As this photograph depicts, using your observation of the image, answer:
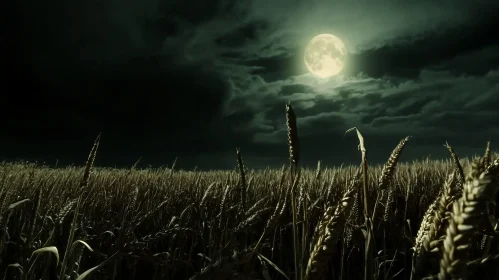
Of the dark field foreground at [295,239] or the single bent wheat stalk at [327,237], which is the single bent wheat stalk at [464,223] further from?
the single bent wheat stalk at [327,237]

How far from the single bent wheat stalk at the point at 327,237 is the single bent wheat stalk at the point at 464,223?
227 mm

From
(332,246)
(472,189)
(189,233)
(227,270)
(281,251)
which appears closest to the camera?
(472,189)

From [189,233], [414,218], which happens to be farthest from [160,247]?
[414,218]

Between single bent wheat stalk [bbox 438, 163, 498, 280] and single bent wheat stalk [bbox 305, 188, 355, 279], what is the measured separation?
227 mm

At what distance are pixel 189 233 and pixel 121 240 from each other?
0.91m

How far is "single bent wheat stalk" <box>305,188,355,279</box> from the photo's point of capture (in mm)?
843

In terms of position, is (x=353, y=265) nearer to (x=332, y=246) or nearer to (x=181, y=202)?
(x=181, y=202)

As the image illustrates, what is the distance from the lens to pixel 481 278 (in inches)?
109

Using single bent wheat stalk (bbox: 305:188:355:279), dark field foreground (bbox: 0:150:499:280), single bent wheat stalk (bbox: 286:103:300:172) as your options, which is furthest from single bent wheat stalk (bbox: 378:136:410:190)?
single bent wheat stalk (bbox: 305:188:355:279)

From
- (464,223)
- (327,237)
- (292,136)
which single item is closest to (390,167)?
(292,136)

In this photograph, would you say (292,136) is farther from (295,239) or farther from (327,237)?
(327,237)

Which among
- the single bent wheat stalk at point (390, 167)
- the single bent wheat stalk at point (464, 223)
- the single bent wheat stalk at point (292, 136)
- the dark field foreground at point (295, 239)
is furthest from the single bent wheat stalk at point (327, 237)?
the single bent wheat stalk at point (390, 167)

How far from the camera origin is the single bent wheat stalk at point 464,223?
0.61 metres

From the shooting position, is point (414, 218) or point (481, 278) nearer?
point (481, 278)
